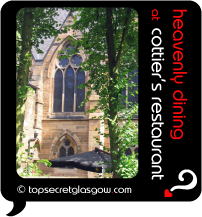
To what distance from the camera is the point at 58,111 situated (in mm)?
12250

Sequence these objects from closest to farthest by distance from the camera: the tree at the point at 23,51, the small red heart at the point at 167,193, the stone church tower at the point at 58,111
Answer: the small red heart at the point at 167,193
the tree at the point at 23,51
the stone church tower at the point at 58,111

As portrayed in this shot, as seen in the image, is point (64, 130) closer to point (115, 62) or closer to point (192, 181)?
point (115, 62)

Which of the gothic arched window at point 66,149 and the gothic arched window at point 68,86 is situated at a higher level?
the gothic arched window at point 68,86

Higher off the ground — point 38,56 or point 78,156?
point 38,56

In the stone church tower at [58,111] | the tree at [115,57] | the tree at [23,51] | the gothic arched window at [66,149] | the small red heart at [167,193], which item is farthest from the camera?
the gothic arched window at [66,149]

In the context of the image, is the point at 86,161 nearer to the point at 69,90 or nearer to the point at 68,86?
the point at 69,90

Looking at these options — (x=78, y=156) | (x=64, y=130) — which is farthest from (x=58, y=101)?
(x=78, y=156)

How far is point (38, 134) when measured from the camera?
11.4 m

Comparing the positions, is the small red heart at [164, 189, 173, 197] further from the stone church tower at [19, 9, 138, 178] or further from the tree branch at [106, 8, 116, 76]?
the stone church tower at [19, 9, 138, 178]

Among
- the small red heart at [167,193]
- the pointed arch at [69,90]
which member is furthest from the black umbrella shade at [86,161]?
the pointed arch at [69,90]

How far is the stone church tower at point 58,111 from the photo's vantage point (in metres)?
11.2

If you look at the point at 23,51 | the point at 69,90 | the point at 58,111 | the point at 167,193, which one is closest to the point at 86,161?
the point at 23,51

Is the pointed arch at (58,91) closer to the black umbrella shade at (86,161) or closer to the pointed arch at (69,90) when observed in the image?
the pointed arch at (69,90)

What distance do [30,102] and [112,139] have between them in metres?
8.10
